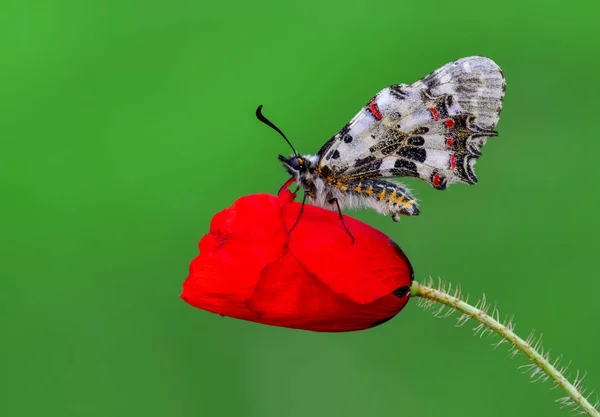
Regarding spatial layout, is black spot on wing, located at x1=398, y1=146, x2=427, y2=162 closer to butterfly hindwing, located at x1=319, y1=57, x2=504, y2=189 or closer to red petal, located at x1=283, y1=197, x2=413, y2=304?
butterfly hindwing, located at x1=319, y1=57, x2=504, y2=189

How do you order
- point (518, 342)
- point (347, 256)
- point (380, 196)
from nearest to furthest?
point (518, 342)
point (347, 256)
point (380, 196)

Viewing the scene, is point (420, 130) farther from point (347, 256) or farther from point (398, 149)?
point (347, 256)

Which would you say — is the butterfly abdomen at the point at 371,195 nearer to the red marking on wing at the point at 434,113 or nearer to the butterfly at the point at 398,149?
the butterfly at the point at 398,149

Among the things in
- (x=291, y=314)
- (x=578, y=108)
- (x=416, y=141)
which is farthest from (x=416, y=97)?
(x=578, y=108)

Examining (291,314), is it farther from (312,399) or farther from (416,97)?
(312,399)

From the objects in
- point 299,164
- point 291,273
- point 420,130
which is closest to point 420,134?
point 420,130

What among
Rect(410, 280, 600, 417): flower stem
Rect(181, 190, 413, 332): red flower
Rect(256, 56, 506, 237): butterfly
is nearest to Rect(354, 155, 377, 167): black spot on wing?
Rect(256, 56, 506, 237): butterfly

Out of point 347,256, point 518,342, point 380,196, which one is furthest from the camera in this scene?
point 380,196
